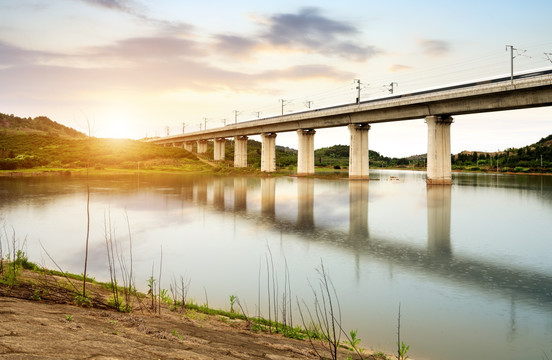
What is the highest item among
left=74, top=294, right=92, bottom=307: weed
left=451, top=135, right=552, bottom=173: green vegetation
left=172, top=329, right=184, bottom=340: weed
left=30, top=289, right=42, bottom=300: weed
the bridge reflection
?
left=451, top=135, right=552, bottom=173: green vegetation

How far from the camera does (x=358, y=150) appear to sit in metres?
69.7

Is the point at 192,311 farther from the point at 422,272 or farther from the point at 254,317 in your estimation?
the point at 422,272

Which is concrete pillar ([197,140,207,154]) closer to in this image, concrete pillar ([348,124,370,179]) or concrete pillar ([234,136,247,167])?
concrete pillar ([234,136,247,167])

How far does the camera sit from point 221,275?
43.2 ft

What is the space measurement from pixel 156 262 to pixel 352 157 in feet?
193

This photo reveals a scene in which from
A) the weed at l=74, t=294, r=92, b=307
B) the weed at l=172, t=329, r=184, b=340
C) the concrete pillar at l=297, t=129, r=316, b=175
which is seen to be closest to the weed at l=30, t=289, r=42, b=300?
the weed at l=74, t=294, r=92, b=307

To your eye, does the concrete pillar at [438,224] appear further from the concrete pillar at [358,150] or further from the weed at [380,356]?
the concrete pillar at [358,150]

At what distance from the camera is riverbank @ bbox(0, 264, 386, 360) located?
543 centimetres

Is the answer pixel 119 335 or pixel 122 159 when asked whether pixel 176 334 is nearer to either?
pixel 119 335

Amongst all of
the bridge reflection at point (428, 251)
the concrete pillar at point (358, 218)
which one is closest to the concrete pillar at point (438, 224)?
the bridge reflection at point (428, 251)

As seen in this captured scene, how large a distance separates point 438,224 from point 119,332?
75.7ft

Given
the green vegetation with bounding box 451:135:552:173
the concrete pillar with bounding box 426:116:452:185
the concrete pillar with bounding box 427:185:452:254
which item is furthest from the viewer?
the green vegetation with bounding box 451:135:552:173

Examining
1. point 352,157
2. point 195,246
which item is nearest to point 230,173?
point 352,157

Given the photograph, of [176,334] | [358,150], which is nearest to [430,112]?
[358,150]
